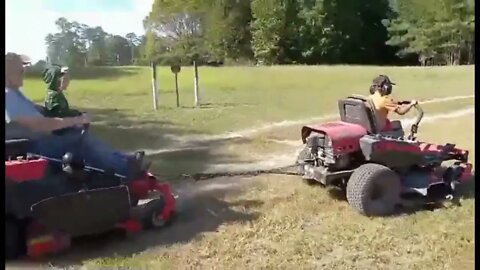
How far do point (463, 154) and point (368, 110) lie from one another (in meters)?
0.62

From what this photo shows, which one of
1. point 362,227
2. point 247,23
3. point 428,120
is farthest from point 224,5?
point 428,120

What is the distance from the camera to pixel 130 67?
7.16 feet

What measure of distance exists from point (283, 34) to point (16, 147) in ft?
3.29

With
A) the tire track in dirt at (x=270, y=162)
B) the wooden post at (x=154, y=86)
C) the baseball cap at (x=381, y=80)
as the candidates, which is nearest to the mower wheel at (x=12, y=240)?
the wooden post at (x=154, y=86)

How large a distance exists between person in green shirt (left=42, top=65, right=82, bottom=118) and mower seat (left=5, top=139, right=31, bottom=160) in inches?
4.8

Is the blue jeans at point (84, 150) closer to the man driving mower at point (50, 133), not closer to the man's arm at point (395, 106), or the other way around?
the man driving mower at point (50, 133)

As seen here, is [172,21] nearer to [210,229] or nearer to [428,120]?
[210,229]

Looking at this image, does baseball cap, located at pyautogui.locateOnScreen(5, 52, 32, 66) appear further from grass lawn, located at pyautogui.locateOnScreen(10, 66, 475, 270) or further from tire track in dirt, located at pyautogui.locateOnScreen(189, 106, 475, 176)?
tire track in dirt, located at pyautogui.locateOnScreen(189, 106, 475, 176)

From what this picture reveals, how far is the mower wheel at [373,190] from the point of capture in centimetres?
272

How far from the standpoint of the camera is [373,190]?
273 centimetres

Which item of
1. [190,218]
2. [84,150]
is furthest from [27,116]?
[190,218]

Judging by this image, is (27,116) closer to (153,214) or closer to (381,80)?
(153,214)

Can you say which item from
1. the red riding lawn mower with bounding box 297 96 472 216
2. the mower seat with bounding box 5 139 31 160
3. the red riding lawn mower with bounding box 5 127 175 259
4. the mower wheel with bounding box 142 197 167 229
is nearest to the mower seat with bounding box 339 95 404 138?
the red riding lawn mower with bounding box 297 96 472 216

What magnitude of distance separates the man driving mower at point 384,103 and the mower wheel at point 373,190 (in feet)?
0.73
